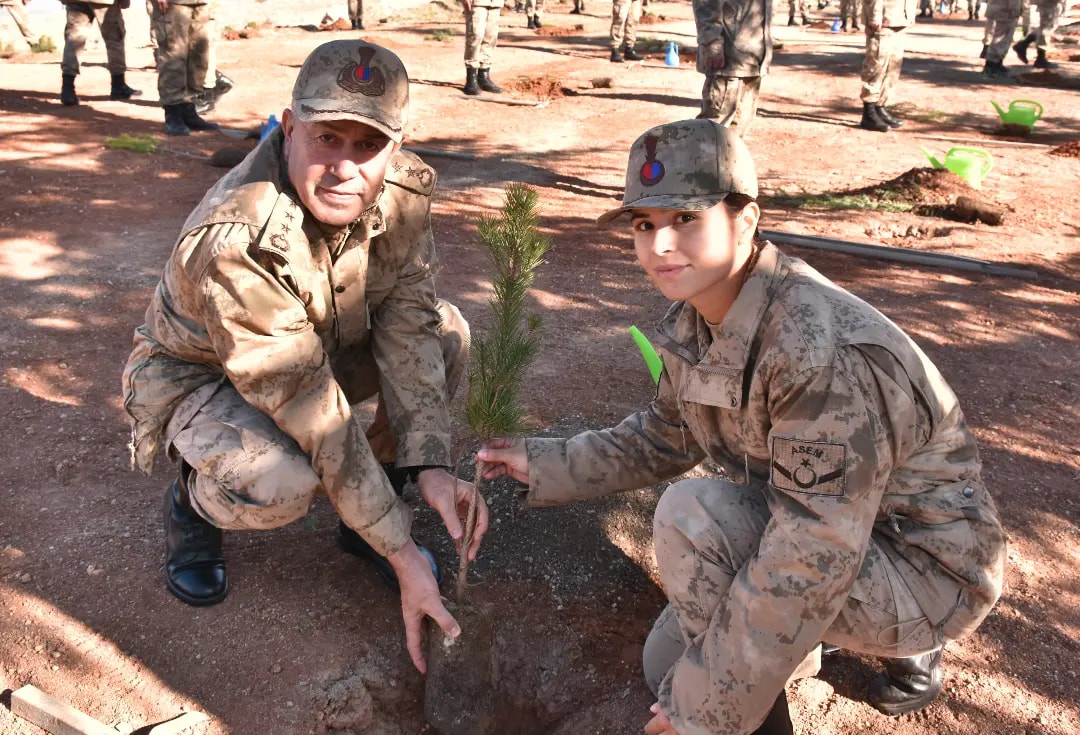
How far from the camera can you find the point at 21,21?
11.5 m

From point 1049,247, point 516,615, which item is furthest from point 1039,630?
point 1049,247

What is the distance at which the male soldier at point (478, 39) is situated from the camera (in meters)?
9.24

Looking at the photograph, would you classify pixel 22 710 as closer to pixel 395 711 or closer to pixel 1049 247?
pixel 395 711

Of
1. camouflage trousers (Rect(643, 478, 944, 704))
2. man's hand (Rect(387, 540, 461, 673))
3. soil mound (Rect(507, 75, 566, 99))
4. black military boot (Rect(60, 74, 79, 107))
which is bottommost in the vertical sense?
man's hand (Rect(387, 540, 461, 673))

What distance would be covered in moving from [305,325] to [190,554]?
0.74 meters

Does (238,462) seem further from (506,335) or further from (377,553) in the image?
(506,335)

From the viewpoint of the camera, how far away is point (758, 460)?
197 centimetres

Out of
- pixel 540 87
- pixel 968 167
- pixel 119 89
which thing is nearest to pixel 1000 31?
pixel 540 87

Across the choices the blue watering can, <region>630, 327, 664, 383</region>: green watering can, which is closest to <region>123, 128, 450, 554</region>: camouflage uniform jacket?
<region>630, 327, 664, 383</region>: green watering can

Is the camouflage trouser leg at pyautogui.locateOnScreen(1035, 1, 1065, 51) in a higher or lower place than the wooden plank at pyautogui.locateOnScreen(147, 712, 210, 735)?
higher

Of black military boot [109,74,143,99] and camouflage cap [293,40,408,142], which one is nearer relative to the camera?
camouflage cap [293,40,408,142]

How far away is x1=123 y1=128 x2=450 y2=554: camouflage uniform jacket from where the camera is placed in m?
2.01

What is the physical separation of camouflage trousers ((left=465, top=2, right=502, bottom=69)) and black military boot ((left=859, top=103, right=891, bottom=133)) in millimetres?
3642

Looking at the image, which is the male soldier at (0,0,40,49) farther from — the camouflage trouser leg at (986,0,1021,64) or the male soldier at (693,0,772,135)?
the camouflage trouser leg at (986,0,1021,64)
